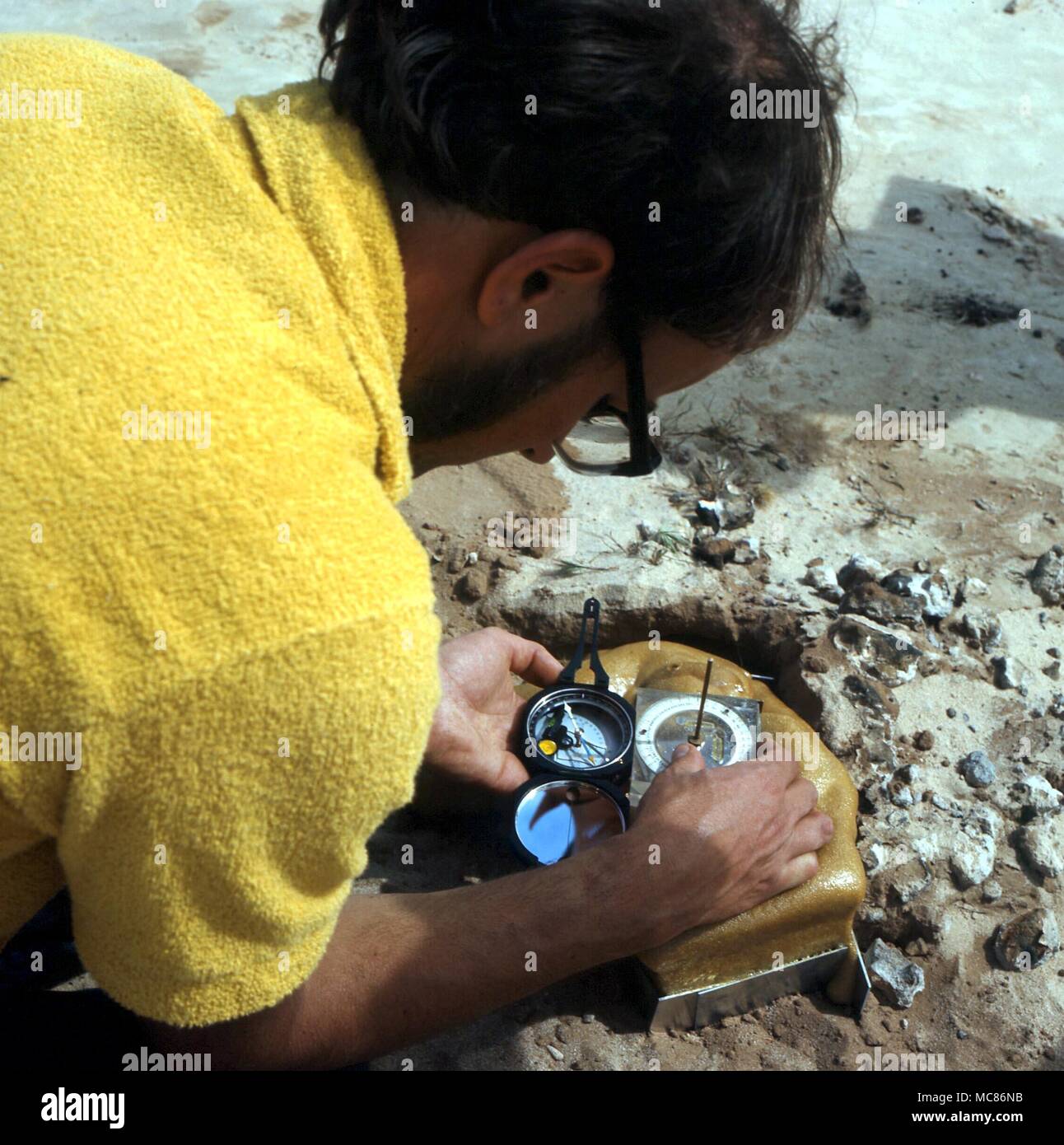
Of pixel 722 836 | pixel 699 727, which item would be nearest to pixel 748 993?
pixel 722 836

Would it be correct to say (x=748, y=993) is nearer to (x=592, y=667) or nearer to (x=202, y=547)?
(x=592, y=667)

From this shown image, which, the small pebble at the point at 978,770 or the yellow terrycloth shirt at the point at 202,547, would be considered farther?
the small pebble at the point at 978,770

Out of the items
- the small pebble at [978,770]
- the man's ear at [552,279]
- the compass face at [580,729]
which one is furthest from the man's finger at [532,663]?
the man's ear at [552,279]

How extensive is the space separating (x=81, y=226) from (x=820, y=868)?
1715 millimetres

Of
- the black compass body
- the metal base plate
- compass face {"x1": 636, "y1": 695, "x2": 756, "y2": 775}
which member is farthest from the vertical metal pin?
the metal base plate

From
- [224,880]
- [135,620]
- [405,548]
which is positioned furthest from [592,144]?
[224,880]

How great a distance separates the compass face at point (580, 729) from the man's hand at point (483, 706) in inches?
2.6

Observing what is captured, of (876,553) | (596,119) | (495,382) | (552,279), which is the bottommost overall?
(876,553)

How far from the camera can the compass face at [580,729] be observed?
7.72 ft

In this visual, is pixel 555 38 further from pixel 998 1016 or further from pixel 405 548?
pixel 998 1016

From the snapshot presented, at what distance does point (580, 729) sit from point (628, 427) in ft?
3.05

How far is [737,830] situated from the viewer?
1964mm

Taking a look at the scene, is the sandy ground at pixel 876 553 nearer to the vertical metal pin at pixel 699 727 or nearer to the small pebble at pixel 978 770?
the small pebble at pixel 978 770

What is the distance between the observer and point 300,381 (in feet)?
3.97
